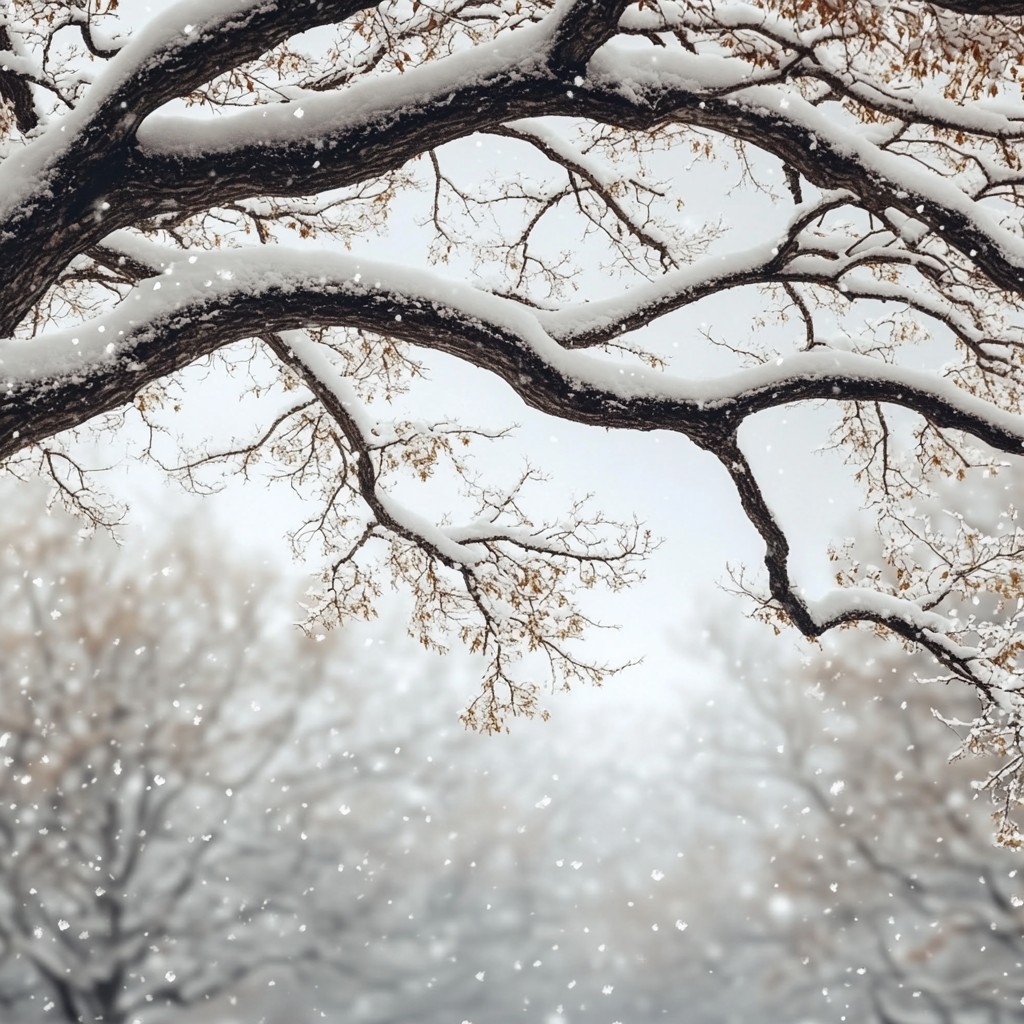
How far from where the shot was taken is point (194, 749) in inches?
571

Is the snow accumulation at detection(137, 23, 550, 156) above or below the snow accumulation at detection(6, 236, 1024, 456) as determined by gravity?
above

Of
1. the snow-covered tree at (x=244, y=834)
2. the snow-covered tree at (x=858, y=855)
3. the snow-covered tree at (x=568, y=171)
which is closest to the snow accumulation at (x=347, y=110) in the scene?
A: the snow-covered tree at (x=568, y=171)

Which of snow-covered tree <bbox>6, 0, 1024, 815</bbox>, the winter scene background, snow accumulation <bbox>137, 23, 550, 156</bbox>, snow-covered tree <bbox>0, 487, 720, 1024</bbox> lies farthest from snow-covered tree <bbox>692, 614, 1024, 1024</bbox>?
snow accumulation <bbox>137, 23, 550, 156</bbox>

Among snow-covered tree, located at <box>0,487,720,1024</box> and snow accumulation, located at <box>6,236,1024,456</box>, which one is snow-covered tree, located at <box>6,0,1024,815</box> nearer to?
snow accumulation, located at <box>6,236,1024,456</box>

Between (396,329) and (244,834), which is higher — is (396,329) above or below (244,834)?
below

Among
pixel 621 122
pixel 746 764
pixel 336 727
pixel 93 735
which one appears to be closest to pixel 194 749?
pixel 93 735

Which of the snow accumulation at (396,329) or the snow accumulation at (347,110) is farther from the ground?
the snow accumulation at (347,110)

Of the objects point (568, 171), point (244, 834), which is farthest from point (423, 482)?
point (244, 834)

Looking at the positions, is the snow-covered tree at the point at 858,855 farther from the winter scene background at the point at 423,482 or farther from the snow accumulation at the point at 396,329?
the snow accumulation at the point at 396,329

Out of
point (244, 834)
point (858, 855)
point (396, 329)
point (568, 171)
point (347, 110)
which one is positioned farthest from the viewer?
point (858, 855)

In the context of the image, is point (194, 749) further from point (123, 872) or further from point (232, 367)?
point (232, 367)

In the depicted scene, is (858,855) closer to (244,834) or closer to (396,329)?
(244,834)

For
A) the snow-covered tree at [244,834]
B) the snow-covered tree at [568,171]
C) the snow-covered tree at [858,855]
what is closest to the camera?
the snow-covered tree at [568,171]

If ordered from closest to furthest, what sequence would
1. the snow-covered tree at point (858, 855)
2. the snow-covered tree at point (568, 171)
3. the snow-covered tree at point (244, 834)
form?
the snow-covered tree at point (568, 171) < the snow-covered tree at point (244, 834) < the snow-covered tree at point (858, 855)
